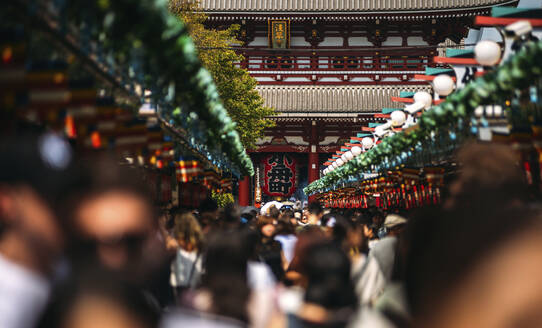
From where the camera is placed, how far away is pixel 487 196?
7.93 feet

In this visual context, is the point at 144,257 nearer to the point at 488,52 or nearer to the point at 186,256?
the point at 186,256

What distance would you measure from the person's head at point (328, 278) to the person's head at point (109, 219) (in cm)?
119

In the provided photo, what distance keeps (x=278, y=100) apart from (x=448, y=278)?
26514 mm

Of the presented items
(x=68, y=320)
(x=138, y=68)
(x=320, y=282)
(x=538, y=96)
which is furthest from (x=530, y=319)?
(x=138, y=68)

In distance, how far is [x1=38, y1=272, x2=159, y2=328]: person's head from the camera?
1.87 m

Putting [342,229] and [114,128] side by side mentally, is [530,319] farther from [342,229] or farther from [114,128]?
[114,128]

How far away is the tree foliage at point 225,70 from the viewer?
18.0 metres

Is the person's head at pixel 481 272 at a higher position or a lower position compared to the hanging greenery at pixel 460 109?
lower

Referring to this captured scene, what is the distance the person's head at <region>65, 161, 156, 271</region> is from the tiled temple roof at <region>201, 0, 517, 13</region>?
2606cm

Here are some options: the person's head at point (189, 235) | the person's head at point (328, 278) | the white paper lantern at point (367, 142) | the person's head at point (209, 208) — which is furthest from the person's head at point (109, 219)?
the white paper lantern at point (367, 142)

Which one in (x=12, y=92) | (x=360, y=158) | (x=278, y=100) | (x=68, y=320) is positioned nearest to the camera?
(x=68, y=320)

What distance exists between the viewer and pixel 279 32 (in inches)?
1104

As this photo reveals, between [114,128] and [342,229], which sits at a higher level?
[114,128]

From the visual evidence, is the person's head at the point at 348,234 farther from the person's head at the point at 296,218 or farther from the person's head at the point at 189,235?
the person's head at the point at 296,218
